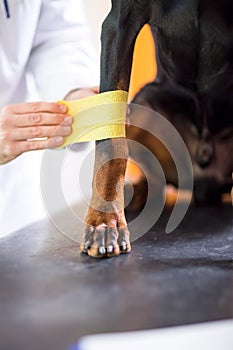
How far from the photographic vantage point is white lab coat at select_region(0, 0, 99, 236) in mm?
1856

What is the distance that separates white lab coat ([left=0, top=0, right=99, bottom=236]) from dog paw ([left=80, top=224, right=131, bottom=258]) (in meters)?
0.63

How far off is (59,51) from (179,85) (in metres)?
0.44

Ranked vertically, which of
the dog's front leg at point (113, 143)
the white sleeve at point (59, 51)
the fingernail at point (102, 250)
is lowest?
the fingernail at point (102, 250)

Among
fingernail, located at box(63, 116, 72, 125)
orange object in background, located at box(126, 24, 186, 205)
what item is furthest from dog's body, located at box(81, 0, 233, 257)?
orange object in background, located at box(126, 24, 186, 205)

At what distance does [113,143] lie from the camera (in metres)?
1.29

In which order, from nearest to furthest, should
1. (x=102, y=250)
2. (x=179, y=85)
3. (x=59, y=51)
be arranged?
1. (x=102, y=250)
2. (x=179, y=85)
3. (x=59, y=51)

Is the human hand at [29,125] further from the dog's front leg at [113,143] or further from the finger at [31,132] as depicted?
the dog's front leg at [113,143]

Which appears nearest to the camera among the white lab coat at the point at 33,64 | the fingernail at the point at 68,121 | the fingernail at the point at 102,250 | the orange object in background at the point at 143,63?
the fingernail at the point at 102,250

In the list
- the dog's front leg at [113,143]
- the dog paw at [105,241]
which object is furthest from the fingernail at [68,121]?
the dog paw at [105,241]

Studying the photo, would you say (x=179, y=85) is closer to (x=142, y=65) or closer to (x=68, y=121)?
(x=68, y=121)

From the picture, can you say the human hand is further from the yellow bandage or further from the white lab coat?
the white lab coat

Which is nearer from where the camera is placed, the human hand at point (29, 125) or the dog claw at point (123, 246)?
the dog claw at point (123, 246)

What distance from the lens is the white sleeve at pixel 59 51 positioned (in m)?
1.90

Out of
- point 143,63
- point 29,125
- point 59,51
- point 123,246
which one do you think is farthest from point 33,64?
point 123,246
